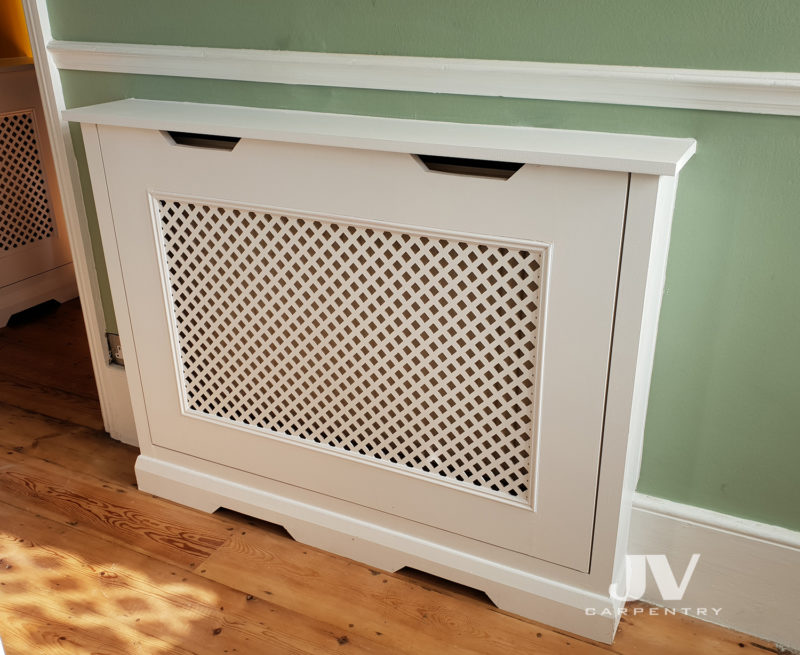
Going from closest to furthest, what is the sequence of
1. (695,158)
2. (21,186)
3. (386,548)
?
(695,158)
(386,548)
(21,186)

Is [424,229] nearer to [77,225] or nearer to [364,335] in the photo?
[364,335]

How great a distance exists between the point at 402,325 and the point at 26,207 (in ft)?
6.36

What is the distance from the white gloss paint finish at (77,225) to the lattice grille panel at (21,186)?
3.07ft

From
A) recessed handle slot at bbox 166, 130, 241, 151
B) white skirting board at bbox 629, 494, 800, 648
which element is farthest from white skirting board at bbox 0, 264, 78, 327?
white skirting board at bbox 629, 494, 800, 648

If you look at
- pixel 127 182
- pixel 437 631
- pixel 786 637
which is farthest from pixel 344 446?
pixel 786 637

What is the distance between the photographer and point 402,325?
A: 1473mm

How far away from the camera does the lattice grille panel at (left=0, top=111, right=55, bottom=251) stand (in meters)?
2.72

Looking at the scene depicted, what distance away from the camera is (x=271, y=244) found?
1.55 meters

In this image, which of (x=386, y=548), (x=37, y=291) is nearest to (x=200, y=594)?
(x=386, y=548)

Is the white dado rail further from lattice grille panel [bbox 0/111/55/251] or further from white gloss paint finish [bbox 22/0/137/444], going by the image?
lattice grille panel [bbox 0/111/55/251]

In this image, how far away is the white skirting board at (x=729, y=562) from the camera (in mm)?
1443

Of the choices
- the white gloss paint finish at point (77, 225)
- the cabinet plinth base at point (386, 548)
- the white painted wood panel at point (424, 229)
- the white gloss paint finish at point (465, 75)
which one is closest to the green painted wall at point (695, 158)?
the white gloss paint finish at point (465, 75)

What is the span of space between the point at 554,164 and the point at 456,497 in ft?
2.23

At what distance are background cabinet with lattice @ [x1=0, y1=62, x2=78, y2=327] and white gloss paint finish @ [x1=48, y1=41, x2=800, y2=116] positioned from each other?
1084 millimetres
